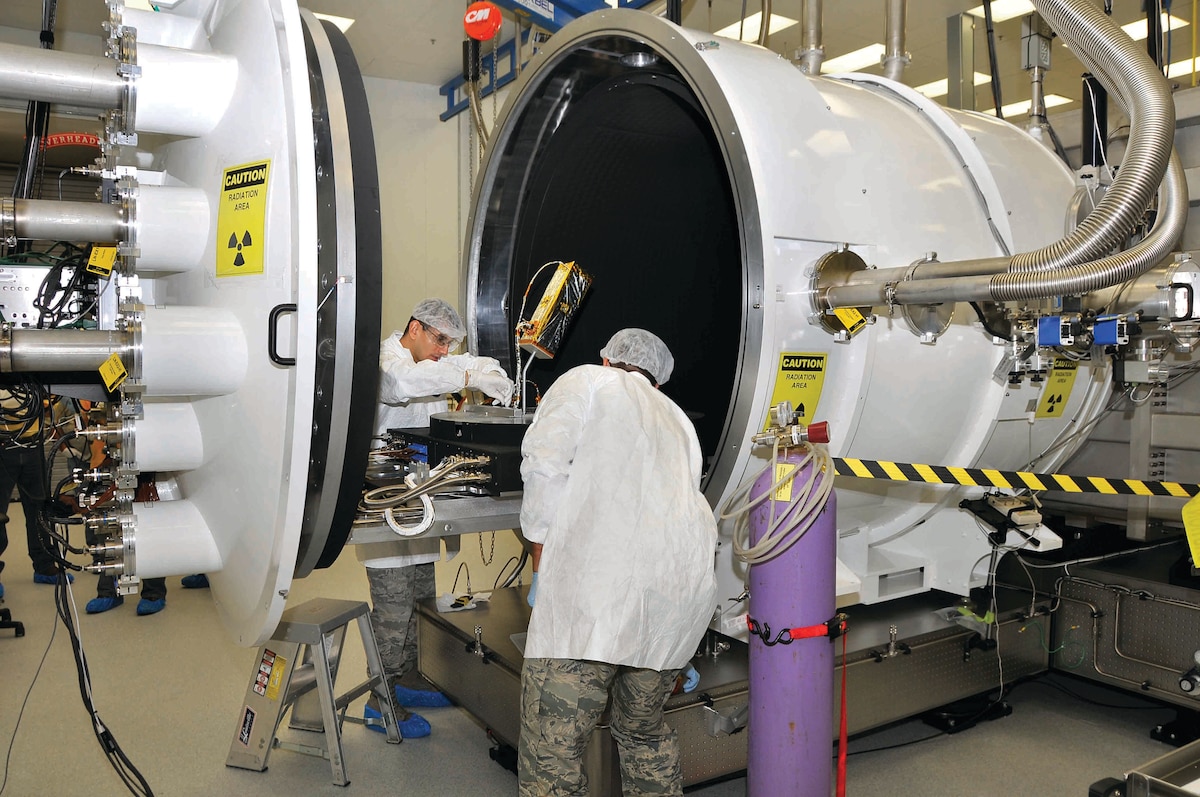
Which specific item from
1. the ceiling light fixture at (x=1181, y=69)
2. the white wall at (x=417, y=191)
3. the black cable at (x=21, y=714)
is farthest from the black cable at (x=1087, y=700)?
the ceiling light fixture at (x=1181, y=69)

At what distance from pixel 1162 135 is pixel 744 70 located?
907mm

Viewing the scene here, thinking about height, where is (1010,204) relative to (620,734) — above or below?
above

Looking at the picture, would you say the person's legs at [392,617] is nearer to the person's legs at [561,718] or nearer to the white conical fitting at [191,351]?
the person's legs at [561,718]

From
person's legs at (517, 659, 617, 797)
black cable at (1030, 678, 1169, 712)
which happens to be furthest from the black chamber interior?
black cable at (1030, 678, 1169, 712)

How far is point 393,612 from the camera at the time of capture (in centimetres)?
299

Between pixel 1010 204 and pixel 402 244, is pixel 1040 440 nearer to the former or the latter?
pixel 1010 204

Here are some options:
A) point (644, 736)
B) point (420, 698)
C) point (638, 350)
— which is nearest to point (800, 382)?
point (638, 350)

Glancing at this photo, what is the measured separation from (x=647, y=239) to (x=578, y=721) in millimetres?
1811

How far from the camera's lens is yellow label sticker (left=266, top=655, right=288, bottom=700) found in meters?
2.60

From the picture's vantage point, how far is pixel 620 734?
2172 mm

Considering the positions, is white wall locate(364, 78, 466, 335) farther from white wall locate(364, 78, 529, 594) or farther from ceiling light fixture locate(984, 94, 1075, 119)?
ceiling light fixture locate(984, 94, 1075, 119)

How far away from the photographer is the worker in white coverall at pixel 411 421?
2.84 m

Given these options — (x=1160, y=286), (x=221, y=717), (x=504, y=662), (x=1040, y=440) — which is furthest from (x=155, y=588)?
(x=1160, y=286)

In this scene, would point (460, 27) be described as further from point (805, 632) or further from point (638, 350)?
point (805, 632)
